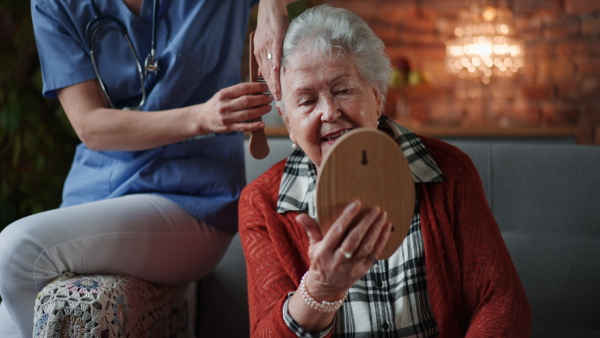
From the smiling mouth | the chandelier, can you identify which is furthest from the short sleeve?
the chandelier

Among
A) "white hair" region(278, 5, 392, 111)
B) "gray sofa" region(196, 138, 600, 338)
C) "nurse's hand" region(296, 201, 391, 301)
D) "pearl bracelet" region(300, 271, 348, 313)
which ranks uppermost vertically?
"white hair" region(278, 5, 392, 111)

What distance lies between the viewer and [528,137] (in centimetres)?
334

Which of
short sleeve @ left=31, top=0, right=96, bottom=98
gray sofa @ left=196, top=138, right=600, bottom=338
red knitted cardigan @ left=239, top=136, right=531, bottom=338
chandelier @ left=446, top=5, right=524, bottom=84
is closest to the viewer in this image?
red knitted cardigan @ left=239, top=136, right=531, bottom=338

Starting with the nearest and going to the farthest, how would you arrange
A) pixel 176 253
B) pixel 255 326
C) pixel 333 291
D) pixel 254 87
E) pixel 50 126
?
1. pixel 333 291
2. pixel 255 326
3. pixel 254 87
4. pixel 176 253
5. pixel 50 126

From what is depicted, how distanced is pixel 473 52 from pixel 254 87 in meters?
2.93

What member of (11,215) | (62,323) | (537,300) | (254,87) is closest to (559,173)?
(537,300)

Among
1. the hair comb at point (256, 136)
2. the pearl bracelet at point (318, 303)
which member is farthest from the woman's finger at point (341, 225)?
the hair comb at point (256, 136)

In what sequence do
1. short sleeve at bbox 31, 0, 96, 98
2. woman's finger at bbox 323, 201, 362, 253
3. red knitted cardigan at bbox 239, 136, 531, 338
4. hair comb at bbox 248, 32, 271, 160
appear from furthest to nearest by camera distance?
short sleeve at bbox 31, 0, 96, 98 < hair comb at bbox 248, 32, 271, 160 < red knitted cardigan at bbox 239, 136, 531, 338 < woman's finger at bbox 323, 201, 362, 253

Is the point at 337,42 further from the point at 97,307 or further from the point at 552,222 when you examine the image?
the point at 552,222

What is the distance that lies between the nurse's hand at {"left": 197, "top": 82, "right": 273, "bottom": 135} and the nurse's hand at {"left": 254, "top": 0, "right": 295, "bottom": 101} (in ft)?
0.12

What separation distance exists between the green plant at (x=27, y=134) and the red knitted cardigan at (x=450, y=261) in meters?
1.96

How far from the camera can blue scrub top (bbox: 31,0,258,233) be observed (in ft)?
5.15

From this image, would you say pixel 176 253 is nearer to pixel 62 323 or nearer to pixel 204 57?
pixel 62 323

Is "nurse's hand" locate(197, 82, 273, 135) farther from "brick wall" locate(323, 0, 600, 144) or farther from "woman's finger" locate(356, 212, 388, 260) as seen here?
"brick wall" locate(323, 0, 600, 144)
